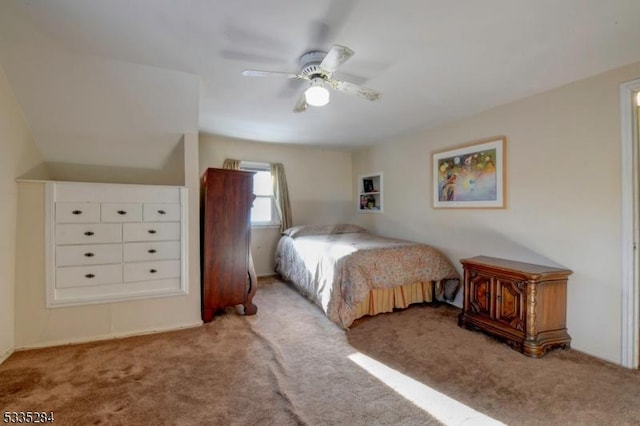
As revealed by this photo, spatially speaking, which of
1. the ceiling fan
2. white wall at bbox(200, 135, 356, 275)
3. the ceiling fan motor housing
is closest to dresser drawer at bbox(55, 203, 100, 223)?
the ceiling fan

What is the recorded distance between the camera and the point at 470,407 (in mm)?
1653

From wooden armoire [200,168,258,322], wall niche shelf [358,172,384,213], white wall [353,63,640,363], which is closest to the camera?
white wall [353,63,640,363]

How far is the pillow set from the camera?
4367 mm

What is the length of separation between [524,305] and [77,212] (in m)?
3.77

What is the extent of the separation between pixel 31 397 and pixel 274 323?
1.72 metres

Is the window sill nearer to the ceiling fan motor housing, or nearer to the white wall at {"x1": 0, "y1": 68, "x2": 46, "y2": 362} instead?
the white wall at {"x1": 0, "y1": 68, "x2": 46, "y2": 362}

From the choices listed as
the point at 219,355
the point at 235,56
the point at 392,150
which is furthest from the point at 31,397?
the point at 392,150

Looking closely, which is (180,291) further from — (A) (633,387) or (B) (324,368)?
(A) (633,387)

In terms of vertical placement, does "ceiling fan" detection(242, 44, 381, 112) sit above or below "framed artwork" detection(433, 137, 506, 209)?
above

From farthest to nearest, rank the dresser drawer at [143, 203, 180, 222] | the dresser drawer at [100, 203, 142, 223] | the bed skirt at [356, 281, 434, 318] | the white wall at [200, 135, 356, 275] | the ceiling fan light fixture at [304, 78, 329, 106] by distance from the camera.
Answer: the white wall at [200, 135, 356, 275], the bed skirt at [356, 281, 434, 318], the dresser drawer at [143, 203, 180, 222], the dresser drawer at [100, 203, 142, 223], the ceiling fan light fixture at [304, 78, 329, 106]

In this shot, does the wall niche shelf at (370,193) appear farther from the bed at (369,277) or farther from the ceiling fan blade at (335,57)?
the ceiling fan blade at (335,57)

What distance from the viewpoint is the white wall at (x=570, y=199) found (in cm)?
220

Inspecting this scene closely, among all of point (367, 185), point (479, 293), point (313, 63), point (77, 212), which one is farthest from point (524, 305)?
point (77, 212)

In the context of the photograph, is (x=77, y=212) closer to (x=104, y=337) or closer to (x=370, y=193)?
(x=104, y=337)
